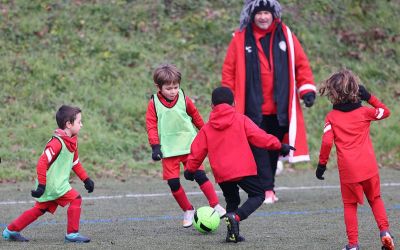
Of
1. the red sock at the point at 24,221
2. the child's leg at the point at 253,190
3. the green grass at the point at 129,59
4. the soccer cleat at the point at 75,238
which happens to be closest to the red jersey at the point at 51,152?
the red sock at the point at 24,221

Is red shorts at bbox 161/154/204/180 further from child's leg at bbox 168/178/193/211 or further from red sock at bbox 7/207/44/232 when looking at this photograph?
red sock at bbox 7/207/44/232

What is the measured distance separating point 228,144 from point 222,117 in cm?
23

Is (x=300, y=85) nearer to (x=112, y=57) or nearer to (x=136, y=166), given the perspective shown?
(x=136, y=166)

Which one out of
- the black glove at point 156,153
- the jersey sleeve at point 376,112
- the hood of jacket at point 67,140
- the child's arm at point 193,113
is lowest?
the black glove at point 156,153

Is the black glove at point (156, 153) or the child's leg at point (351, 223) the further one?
the black glove at point (156, 153)

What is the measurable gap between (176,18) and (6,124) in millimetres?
4746

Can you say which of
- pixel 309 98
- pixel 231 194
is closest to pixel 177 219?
pixel 231 194

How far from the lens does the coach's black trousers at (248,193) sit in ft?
25.1

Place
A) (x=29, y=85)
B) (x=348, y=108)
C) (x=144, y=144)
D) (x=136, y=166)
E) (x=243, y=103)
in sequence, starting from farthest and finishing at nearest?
1. (x=29, y=85)
2. (x=144, y=144)
3. (x=136, y=166)
4. (x=243, y=103)
5. (x=348, y=108)

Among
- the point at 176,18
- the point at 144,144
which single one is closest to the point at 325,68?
the point at 176,18

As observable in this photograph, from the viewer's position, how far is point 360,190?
23.6ft

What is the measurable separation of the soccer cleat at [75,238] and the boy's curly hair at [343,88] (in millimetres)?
2308

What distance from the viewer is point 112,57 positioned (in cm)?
1695

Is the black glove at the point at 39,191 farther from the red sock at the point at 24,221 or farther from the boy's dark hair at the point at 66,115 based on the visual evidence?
the boy's dark hair at the point at 66,115
